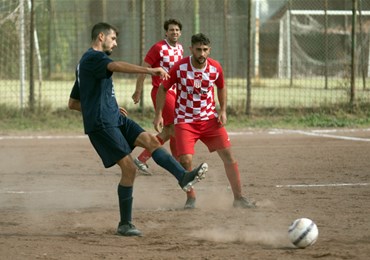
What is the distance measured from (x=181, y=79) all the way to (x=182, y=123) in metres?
0.50

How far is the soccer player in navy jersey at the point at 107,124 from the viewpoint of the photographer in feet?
24.8

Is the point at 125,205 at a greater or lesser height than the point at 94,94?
lesser

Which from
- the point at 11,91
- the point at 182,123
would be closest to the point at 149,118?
the point at 11,91

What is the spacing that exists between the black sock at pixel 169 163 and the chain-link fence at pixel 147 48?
31.6 feet

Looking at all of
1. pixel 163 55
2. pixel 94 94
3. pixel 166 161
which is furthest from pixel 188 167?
pixel 163 55

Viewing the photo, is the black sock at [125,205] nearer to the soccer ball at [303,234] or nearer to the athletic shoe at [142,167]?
the soccer ball at [303,234]

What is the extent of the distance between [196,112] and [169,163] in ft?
4.76

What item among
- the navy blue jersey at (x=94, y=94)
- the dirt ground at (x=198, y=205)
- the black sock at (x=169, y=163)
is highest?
the navy blue jersey at (x=94, y=94)

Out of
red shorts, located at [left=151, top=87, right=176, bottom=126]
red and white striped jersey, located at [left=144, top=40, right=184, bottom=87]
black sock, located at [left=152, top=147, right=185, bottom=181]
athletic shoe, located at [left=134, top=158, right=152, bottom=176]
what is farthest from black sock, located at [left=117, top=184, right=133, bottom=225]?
athletic shoe, located at [left=134, top=158, right=152, bottom=176]

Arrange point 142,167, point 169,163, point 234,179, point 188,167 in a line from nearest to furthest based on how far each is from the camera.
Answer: point 169,163
point 188,167
point 234,179
point 142,167

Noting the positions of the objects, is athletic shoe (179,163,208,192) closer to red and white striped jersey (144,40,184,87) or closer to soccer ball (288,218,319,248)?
soccer ball (288,218,319,248)

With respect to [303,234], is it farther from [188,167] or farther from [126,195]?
[188,167]

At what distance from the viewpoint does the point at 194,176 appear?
25.3ft

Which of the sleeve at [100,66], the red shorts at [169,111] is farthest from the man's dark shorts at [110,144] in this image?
the red shorts at [169,111]
